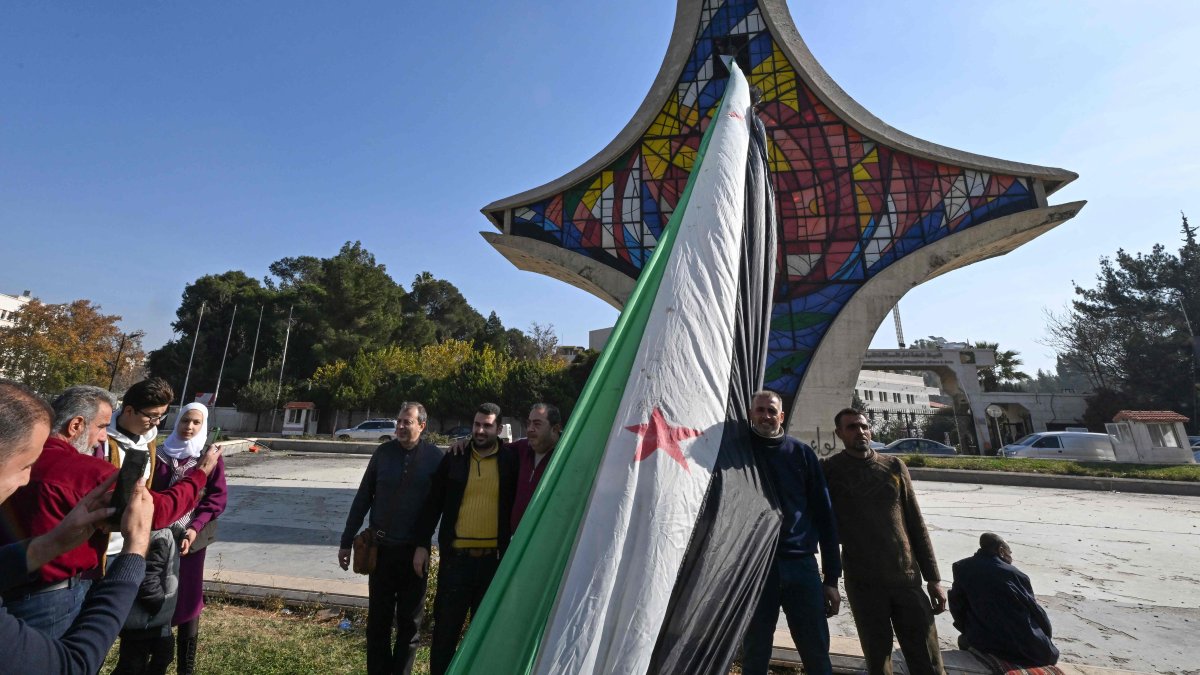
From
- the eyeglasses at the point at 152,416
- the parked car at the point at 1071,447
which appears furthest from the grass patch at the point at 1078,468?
the eyeglasses at the point at 152,416

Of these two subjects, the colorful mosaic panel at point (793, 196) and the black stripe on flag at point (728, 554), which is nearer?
the black stripe on flag at point (728, 554)

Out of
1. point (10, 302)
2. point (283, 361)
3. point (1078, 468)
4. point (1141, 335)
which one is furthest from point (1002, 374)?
point (10, 302)

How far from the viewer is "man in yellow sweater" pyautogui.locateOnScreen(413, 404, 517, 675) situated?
3062 mm

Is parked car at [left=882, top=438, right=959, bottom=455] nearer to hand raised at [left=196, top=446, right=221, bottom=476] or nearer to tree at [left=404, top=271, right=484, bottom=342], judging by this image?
hand raised at [left=196, top=446, right=221, bottom=476]

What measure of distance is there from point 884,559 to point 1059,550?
5542 millimetres

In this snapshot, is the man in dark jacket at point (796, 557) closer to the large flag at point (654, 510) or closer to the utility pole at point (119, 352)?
the large flag at point (654, 510)

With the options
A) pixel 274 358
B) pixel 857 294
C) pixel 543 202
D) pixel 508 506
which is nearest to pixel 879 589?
pixel 508 506

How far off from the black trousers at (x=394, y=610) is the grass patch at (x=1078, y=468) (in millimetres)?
14601

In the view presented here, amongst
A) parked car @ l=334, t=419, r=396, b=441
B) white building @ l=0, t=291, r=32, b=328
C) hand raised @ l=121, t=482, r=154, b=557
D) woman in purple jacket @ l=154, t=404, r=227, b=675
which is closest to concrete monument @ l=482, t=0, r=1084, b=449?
woman in purple jacket @ l=154, t=404, r=227, b=675

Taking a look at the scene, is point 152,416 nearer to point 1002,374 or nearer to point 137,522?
point 137,522

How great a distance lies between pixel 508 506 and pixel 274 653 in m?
1.80

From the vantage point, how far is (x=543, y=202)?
40.5 ft

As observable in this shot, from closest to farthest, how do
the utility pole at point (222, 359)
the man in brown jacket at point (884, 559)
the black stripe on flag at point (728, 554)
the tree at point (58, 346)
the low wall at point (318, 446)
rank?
the black stripe on flag at point (728, 554), the man in brown jacket at point (884, 559), the low wall at point (318, 446), the tree at point (58, 346), the utility pole at point (222, 359)

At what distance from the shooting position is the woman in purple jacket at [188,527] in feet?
10.1
